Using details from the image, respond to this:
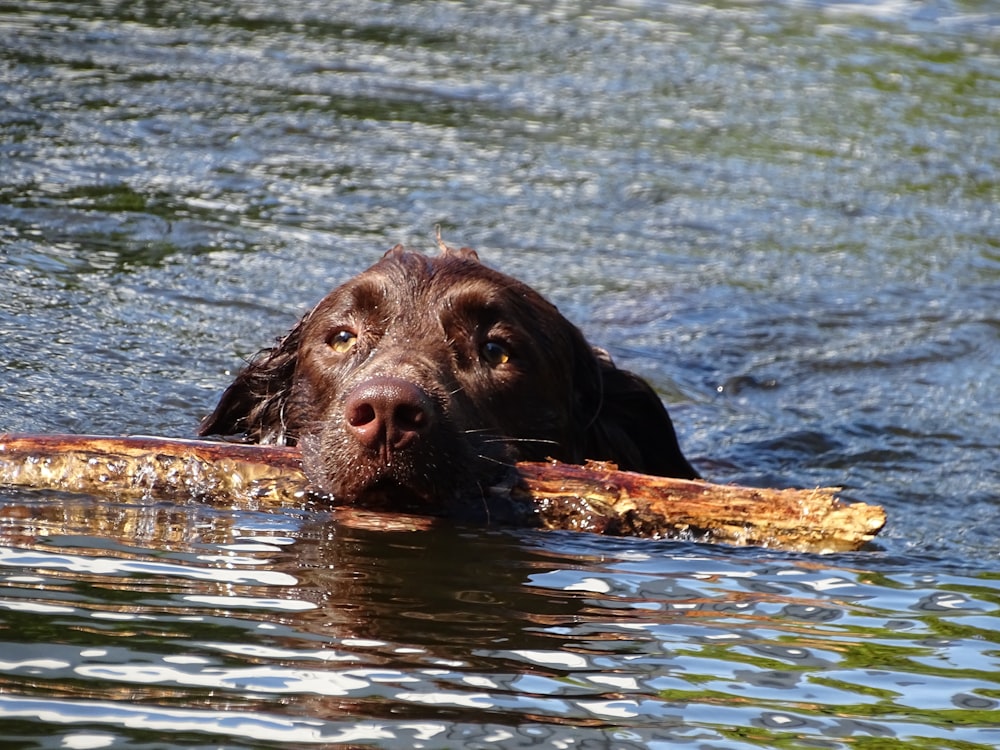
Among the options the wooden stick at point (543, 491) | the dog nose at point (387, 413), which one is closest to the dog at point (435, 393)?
the dog nose at point (387, 413)

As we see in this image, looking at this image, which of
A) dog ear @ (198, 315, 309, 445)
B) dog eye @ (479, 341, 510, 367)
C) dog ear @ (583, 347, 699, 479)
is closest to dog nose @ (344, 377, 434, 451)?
dog eye @ (479, 341, 510, 367)

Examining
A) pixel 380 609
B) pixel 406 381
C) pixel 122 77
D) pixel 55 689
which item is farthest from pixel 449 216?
pixel 55 689

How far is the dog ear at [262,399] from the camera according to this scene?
20.3 ft

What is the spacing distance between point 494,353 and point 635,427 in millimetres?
1187

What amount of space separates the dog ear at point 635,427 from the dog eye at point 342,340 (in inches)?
47.0

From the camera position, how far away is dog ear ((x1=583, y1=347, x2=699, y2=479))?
21.6 feet

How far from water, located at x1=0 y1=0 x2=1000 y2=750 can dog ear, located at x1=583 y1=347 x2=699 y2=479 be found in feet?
3.24

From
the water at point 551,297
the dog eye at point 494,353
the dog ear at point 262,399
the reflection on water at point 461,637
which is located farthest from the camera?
the dog ear at point 262,399

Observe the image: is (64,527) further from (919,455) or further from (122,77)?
(122,77)

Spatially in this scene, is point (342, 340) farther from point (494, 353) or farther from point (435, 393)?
point (435, 393)

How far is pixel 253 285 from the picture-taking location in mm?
8930

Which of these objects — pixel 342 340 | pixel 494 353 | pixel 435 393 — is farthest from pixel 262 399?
pixel 435 393

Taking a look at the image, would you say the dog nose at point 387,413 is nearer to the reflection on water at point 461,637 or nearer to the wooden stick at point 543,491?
the reflection on water at point 461,637

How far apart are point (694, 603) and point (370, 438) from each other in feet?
3.50
